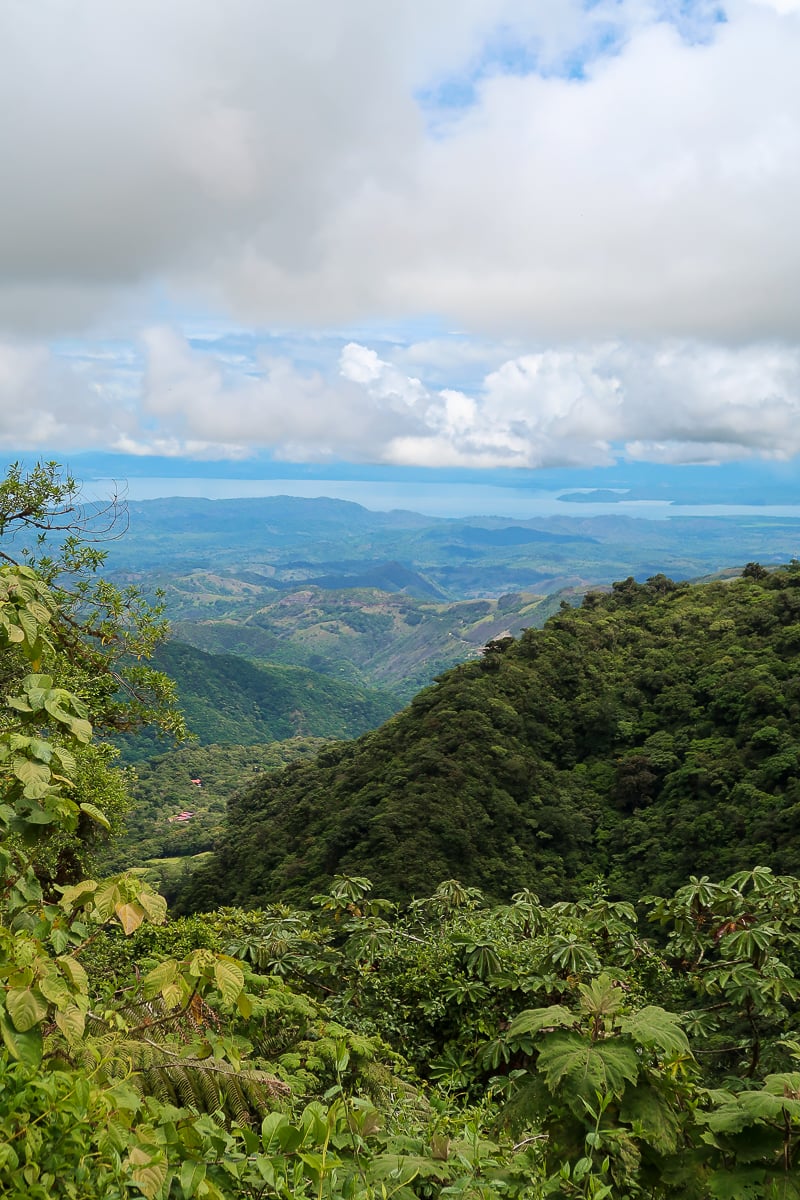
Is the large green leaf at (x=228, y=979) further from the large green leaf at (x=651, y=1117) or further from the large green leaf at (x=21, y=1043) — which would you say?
the large green leaf at (x=651, y=1117)

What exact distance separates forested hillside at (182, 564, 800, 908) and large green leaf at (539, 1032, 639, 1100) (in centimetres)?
2597

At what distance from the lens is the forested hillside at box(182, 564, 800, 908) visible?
1271 inches

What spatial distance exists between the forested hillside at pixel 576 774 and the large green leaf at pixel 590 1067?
26.0m

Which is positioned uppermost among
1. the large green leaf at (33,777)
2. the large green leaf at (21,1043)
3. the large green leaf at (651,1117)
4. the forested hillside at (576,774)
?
the large green leaf at (33,777)

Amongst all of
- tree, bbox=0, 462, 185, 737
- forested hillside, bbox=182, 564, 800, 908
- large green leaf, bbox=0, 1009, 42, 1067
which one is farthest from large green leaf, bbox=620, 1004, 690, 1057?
forested hillside, bbox=182, 564, 800, 908

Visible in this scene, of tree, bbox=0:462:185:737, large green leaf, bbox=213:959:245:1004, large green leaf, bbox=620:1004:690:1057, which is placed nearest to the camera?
large green leaf, bbox=213:959:245:1004

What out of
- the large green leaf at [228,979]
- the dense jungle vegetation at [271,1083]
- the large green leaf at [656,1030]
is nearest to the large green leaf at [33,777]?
the dense jungle vegetation at [271,1083]

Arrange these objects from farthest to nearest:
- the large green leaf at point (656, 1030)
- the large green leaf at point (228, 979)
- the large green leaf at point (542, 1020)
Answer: the large green leaf at point (542, 1020) < the large green leaf at point (656, 1030) < the large green leaf at point (228, 979)

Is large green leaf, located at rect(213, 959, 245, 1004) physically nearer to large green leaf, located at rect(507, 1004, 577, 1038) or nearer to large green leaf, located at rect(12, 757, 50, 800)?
large green leaf, located at rect(12, 757, 50, 800)

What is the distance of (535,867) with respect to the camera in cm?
3462

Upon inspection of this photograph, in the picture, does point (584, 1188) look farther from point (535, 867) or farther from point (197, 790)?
point (197, 790)

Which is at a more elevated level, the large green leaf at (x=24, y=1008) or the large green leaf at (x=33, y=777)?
the large green leaf at (x=33, y=777)

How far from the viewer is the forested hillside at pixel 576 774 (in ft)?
106

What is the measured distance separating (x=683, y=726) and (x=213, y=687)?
166 meters
